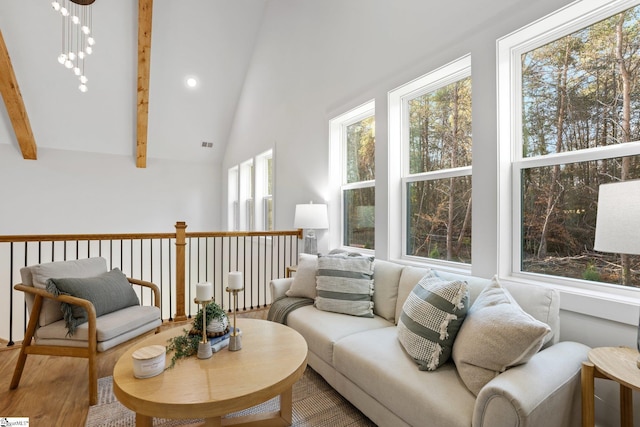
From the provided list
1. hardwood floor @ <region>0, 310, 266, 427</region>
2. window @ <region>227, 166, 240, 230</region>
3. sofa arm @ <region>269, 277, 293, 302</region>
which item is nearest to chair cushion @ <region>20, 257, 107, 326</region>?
hardwood floor @ <region>0, 310, 266, 427</region>

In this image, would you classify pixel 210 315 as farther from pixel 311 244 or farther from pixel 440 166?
pixel 311 244

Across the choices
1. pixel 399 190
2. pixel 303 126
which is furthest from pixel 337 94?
pixel 399 190

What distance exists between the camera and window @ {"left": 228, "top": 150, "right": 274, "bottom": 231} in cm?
548

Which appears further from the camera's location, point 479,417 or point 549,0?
point 549,0

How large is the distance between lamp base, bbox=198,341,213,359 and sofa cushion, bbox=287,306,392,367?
76 centimetres

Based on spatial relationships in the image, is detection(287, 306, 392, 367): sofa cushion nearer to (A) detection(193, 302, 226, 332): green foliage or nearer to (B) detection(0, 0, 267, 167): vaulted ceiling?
(A) detection(193, 302, 226, 332): green foliage

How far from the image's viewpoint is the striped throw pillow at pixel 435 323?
158cm

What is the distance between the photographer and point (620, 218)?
119 cm

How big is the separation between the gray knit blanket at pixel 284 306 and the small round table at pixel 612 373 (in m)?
1.83

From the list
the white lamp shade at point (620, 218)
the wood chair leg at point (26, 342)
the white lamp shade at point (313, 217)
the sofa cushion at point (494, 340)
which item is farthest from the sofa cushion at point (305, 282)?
the white lamp shade at point (620, 218)

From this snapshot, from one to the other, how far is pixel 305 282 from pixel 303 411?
1.06m

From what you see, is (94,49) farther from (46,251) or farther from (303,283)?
(303,283)

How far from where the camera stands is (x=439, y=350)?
1573 mm

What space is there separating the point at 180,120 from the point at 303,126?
3042mm
